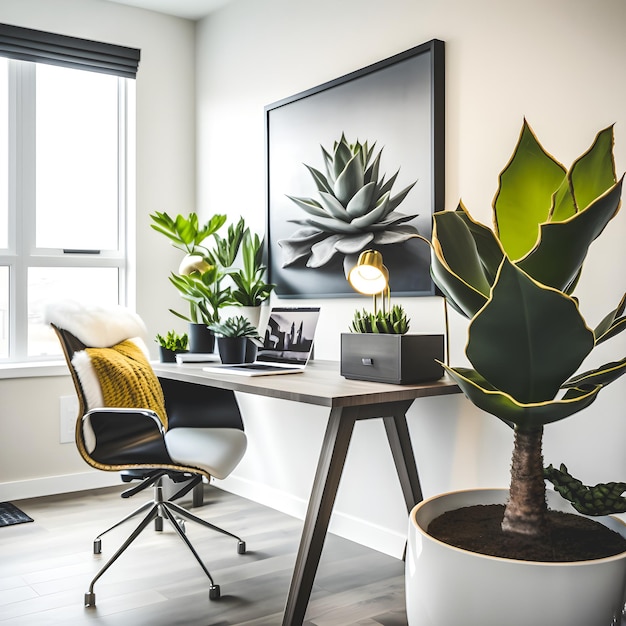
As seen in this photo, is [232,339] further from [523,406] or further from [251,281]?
[523,406]

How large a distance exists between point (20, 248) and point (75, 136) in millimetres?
659

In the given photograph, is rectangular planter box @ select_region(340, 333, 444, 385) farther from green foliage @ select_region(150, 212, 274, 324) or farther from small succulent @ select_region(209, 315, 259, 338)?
green foliage @ select_region(150, 212, 274, 324)

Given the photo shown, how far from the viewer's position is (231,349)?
2904mm

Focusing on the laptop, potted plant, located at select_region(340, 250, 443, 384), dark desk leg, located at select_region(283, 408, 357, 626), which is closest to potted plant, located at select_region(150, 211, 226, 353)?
the laptop

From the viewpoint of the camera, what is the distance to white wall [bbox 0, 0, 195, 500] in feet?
11.3

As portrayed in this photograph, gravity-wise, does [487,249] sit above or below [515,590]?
A: above

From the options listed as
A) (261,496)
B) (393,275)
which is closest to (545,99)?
(393,275)

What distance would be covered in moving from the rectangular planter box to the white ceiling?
2.26 meters

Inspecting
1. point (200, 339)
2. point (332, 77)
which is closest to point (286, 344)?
point (200, 339)

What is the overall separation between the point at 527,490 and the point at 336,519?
174 cm

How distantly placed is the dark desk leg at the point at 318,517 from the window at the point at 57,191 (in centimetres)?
184

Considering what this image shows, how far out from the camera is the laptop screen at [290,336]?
8.93ft

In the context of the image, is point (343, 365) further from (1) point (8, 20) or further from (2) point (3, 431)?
(1) point (8, 20)

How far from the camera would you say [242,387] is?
2.20 m
